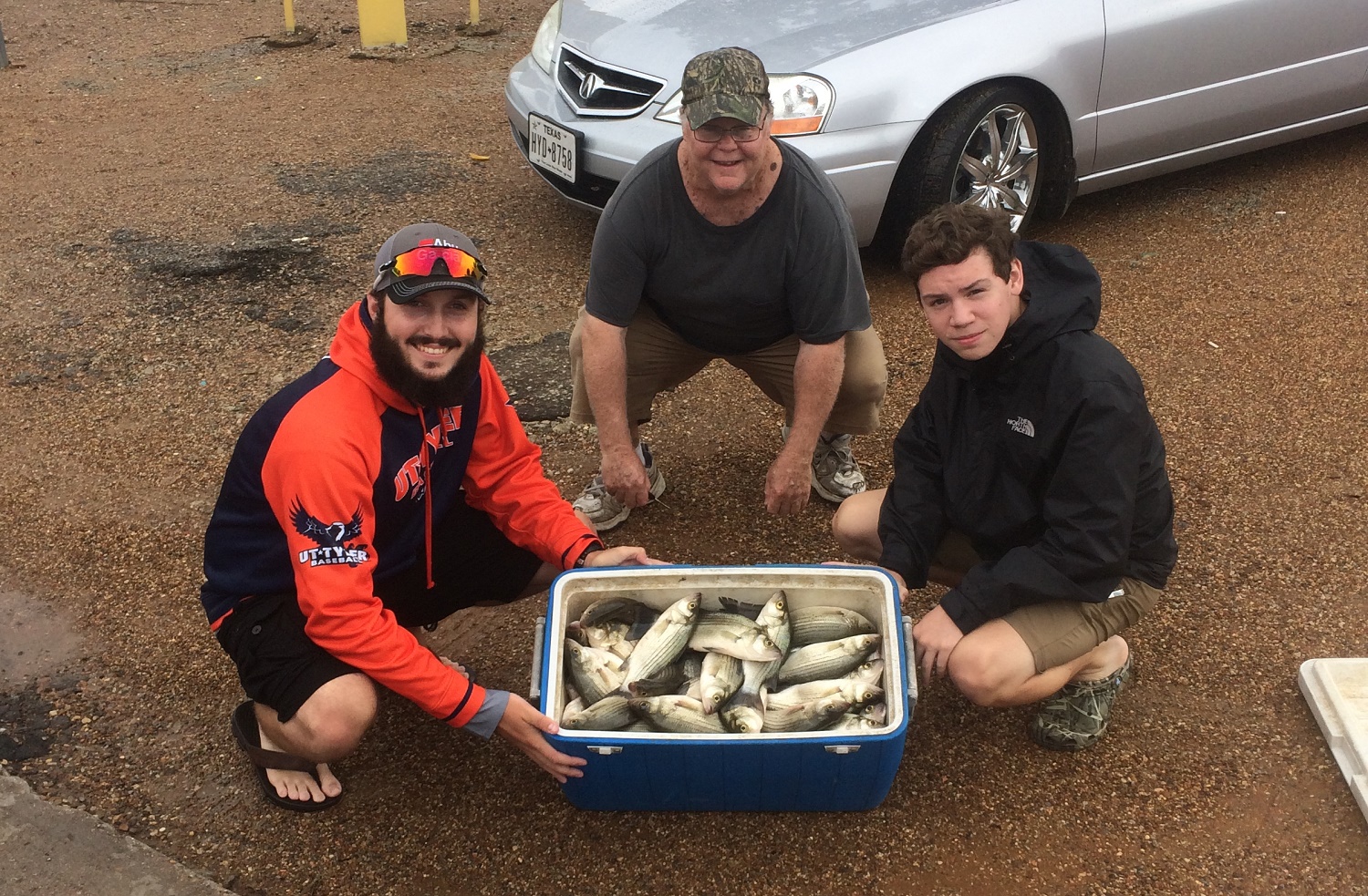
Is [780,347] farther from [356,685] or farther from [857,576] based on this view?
[356,685]

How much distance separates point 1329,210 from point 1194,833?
4.28m

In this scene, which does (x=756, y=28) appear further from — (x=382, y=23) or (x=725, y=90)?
(x=382, y=23)

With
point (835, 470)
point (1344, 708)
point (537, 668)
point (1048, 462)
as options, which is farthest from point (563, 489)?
point (1344, 708)

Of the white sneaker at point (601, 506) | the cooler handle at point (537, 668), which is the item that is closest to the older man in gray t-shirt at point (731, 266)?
the white sneaker at point (601, 506)

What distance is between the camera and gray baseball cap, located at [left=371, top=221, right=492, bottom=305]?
273cm

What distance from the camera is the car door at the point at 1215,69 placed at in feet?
17.8

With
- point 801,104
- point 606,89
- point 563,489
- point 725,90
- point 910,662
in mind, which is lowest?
point 563,489

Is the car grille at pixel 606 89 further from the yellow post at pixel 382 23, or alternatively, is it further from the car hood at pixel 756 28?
the yellow post at pixel 382 23

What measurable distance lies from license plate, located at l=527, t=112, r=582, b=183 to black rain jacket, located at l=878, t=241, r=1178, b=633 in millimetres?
2626

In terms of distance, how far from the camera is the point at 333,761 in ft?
9.91

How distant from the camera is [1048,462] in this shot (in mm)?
2846

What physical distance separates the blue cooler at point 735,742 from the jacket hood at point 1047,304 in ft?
2.05

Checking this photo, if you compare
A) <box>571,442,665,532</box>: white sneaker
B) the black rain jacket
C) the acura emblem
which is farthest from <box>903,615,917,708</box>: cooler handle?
the acura emblem

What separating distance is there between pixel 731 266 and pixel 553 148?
2089mm
